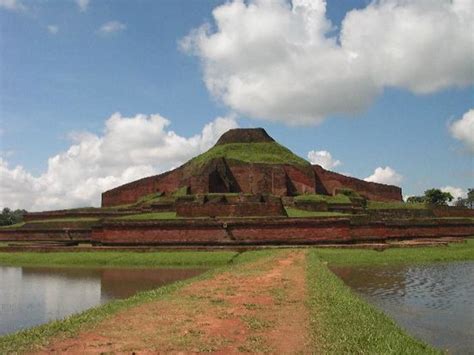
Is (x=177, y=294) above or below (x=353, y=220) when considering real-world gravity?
below

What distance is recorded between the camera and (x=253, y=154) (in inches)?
1336

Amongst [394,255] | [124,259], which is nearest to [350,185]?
[394,255]

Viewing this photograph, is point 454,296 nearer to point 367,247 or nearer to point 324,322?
point 324,322

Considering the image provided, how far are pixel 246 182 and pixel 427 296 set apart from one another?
22.2m

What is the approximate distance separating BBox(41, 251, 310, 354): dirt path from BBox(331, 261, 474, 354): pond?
1.39 metres

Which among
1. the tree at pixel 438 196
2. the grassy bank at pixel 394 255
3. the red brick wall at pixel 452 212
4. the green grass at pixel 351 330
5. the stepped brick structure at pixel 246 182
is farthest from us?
the tree at pixel 438 196

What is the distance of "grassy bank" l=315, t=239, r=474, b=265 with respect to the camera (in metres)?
14.8

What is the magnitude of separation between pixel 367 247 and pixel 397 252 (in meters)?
1.44

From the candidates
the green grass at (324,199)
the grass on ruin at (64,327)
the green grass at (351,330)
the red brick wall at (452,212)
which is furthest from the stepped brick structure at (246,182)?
the green grass at (351,330)

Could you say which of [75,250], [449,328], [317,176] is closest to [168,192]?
[317,176]

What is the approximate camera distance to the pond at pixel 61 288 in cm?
808

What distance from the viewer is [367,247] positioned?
17.2 metres

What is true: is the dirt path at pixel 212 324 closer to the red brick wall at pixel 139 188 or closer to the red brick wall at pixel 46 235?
the red brick wall at pixel 46 235

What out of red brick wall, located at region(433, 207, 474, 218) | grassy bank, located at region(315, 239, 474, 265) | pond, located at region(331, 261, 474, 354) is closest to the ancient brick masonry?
grassy bank, located at region(315, 239, 474, 265)
